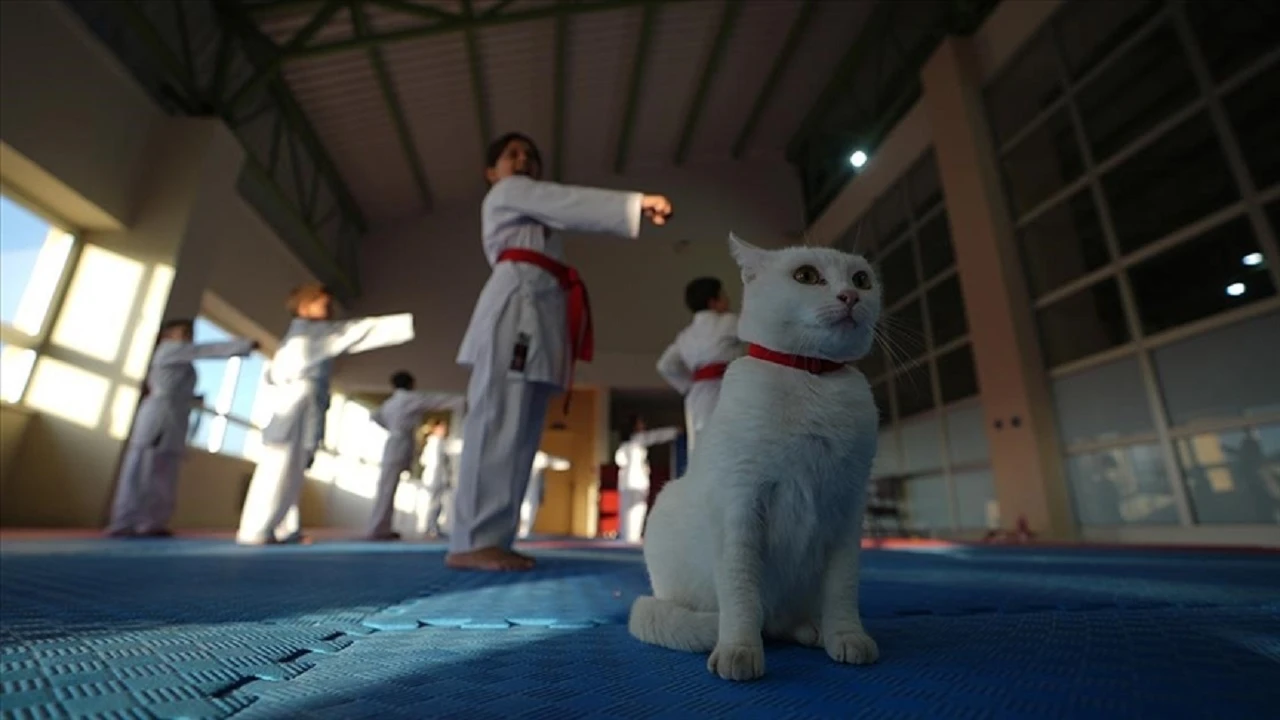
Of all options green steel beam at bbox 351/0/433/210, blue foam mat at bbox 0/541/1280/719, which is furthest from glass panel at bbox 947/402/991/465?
green steel beam at bbox 351/0/433/210

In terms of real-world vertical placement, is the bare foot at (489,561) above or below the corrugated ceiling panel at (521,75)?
below

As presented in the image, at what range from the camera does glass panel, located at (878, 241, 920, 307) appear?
7.71 metres

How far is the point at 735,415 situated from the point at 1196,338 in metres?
5.12

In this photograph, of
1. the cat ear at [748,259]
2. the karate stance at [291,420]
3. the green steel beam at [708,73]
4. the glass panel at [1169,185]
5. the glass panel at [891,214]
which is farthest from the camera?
the glass panel at [891,214]

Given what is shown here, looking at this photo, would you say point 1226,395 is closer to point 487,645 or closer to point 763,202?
point 487,645

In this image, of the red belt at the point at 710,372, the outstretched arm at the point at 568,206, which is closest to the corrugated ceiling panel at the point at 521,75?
the red belt at the point at 710,372

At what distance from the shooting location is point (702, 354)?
3262 mm

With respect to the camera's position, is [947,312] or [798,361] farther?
[947,312]

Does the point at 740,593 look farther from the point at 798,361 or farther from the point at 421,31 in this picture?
the point at 421,31

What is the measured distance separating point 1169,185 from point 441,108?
842cm

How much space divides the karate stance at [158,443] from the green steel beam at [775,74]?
8441mm

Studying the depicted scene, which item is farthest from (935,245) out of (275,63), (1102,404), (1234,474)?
(275,63)

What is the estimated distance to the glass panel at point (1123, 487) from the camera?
14.2 feet

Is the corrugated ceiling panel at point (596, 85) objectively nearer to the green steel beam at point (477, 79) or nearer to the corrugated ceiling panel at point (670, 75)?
the corrugated ceiling panel at point (670, 75)
